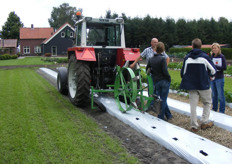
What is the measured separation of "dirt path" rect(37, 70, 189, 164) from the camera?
3518 mm

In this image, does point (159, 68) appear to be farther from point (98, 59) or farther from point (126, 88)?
point (98, 59)

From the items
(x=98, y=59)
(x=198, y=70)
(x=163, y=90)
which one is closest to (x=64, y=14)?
(x=98, y=59)

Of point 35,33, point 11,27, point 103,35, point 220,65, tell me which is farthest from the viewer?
point 11,27

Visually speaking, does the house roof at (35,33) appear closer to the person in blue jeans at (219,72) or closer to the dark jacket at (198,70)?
the person in blue jeans at (219,72)

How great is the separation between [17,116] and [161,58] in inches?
132

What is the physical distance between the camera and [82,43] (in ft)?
22.9

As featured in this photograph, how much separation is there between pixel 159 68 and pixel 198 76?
2.79ft

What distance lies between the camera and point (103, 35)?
289 inches

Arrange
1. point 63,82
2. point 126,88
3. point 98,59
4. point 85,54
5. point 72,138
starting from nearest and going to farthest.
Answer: point 72,138 < point 126,88 < point 85,54 < point 98,59 < point 63,82

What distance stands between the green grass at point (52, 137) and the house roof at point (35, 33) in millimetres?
44671

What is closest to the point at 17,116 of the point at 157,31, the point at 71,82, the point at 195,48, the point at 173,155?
the point at 71,82

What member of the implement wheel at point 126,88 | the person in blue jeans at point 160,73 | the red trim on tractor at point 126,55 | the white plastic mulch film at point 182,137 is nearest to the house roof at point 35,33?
the red trim on tractor at point 126,55

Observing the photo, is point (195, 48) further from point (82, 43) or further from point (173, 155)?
point (82, 43)

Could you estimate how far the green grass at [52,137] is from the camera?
11.7 feet
